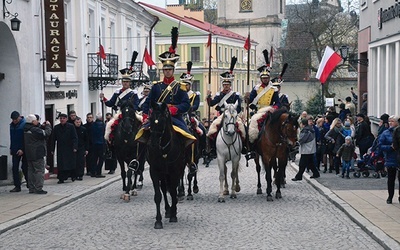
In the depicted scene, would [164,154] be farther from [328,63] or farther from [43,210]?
[328,63]

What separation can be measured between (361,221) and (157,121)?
12.4 ft

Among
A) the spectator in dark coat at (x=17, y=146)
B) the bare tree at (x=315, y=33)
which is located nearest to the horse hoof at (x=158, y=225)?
the spectator in dark coat at (x=17, y=146)

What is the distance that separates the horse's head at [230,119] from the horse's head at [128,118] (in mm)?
2007

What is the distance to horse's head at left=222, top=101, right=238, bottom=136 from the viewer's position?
15.7 m

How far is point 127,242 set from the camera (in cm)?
1095

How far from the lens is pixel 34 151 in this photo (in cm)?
1719

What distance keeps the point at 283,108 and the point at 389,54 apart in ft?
39.1

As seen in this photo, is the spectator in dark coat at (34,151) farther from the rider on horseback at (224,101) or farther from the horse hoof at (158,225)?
the horse hoof at (158,225)

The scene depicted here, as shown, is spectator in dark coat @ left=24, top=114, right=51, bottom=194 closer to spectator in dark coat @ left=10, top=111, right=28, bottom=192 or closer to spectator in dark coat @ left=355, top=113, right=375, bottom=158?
spectator in dark coat @ left=10, top=111, right=28, bottom=192

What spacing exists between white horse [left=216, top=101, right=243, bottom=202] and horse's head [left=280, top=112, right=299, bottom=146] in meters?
0.98

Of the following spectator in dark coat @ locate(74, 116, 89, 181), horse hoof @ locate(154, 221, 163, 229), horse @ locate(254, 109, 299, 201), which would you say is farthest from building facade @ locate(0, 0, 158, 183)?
horse hoof @ locate(154, 221, 163, 229)

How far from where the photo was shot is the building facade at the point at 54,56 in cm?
2048

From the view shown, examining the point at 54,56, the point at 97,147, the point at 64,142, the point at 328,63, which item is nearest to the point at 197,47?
the point at 328,63

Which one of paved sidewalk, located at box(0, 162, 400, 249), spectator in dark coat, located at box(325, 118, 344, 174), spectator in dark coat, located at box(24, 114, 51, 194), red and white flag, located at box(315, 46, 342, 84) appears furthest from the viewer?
red and white flag, located at box(315, 46, 342, 84)
